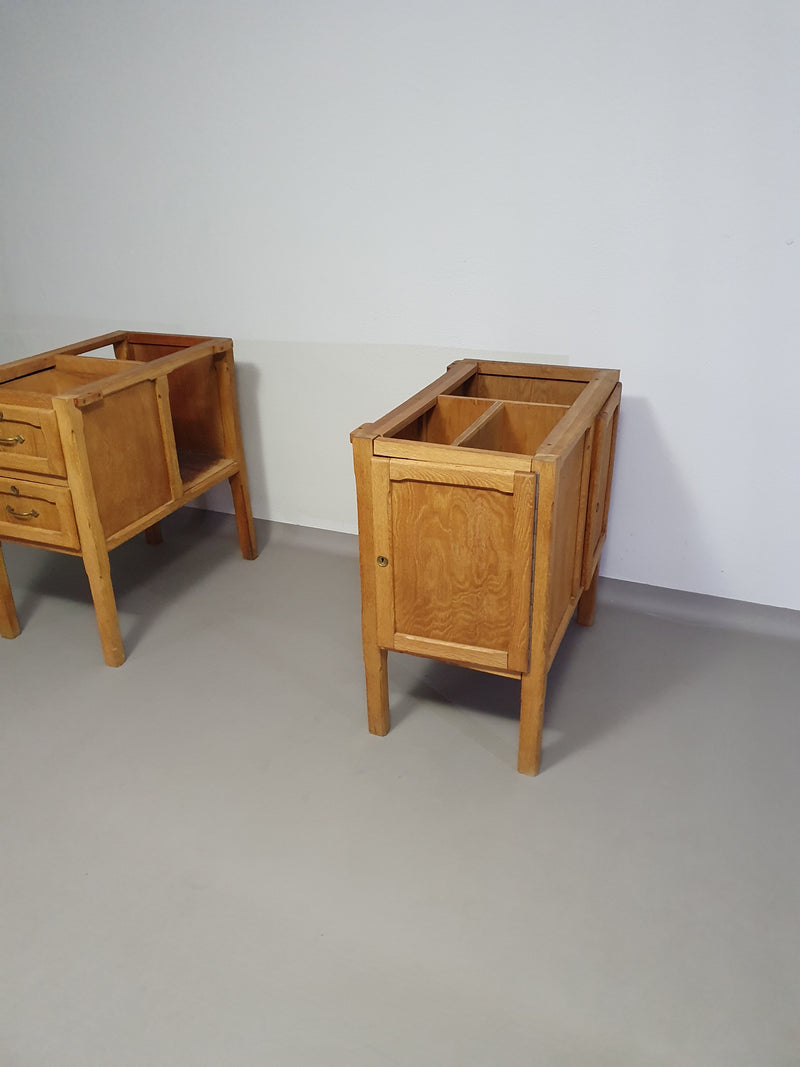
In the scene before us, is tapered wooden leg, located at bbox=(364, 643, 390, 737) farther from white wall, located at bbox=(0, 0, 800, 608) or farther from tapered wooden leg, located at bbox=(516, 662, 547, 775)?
white wall, located at bbox=(0, 0, 800, 608)

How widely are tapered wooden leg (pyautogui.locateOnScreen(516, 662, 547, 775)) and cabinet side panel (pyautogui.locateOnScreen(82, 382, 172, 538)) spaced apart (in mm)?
1169

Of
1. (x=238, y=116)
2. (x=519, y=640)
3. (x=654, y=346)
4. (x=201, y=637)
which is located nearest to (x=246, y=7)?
(x=238, y=116)

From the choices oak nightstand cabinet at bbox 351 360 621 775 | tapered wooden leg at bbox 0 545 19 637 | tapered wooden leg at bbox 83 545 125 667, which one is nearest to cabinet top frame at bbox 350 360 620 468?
oak nightstand cabinet at bbox 351 360 621 775

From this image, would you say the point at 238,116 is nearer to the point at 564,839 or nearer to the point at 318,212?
the point at 318,212

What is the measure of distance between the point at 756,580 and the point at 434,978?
4.76 feet

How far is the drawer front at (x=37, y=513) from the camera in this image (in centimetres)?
204

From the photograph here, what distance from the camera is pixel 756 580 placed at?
2.27 meters

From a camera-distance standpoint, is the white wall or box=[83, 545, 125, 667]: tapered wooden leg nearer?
the white wall

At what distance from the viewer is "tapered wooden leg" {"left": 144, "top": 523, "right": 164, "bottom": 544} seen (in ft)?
9.33

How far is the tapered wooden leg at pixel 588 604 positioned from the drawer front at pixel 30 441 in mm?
1421

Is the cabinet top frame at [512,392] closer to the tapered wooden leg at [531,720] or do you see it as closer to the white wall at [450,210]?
the white wall at [450,210]

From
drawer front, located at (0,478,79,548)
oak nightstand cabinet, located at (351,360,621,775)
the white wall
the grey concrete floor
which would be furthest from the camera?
drawer front, located at (0,478,79,548)

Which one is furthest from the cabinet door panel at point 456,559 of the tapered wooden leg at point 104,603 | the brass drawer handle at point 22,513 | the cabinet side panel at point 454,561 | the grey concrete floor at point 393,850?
the brass drawer handle at point 22,513

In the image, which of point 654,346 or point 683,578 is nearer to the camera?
point 654,346
